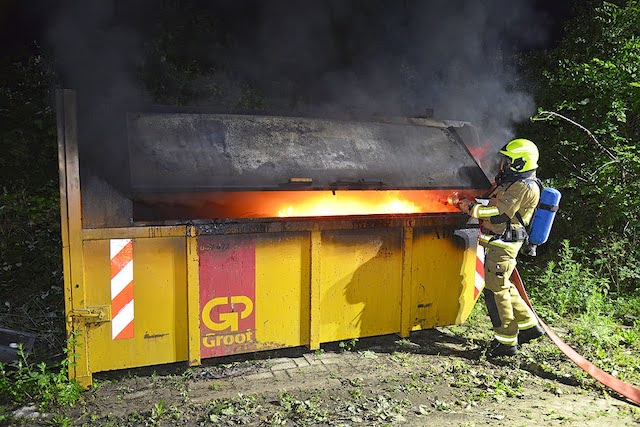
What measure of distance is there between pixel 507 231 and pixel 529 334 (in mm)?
986

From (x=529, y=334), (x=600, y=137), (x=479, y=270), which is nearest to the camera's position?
(x=529, y=334)

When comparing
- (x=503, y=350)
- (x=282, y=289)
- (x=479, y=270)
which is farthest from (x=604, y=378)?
(x=282, y=289)

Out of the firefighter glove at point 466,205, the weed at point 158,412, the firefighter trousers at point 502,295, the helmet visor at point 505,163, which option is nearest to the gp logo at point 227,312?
the weed at point 158,412

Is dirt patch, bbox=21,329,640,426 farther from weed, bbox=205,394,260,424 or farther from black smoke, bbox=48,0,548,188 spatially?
black smoke, bbox=48,0,548,188

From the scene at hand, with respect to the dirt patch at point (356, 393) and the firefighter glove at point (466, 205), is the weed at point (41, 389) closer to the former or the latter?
the dirt patch at point (356, 393)

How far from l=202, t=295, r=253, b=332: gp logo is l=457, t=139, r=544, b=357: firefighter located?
1909 mm

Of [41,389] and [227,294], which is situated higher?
[227,294]

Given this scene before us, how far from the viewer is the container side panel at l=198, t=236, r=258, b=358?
10.6ft

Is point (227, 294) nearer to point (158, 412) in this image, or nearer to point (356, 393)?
point (158, 412)

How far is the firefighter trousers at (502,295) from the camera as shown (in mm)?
3842

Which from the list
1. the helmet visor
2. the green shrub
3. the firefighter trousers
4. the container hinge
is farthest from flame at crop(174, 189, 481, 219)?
the green shrub

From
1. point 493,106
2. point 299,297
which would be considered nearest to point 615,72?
point 493,106

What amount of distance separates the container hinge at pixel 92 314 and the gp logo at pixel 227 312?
62 centimetres

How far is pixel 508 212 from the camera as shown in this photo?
371 centimetres
